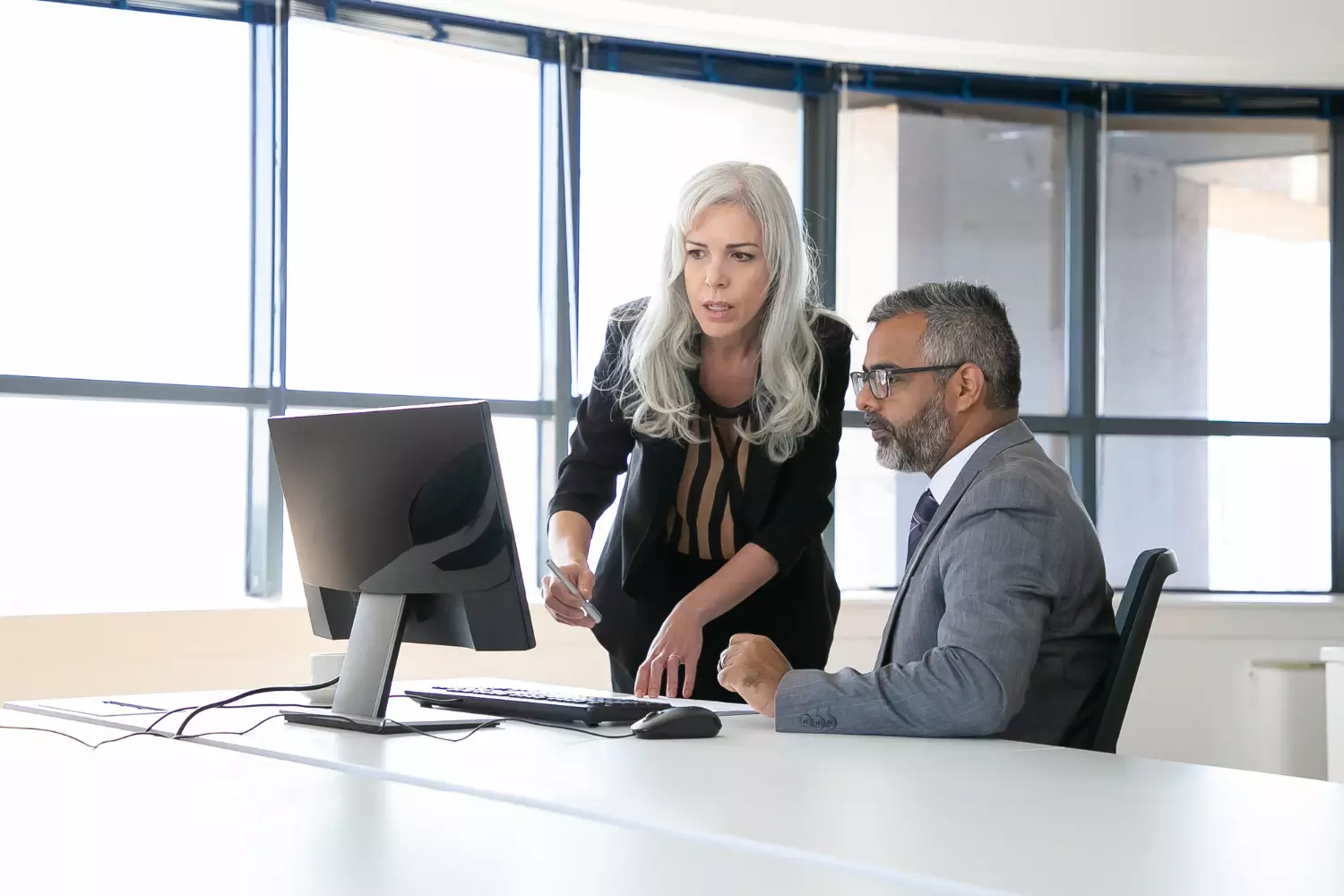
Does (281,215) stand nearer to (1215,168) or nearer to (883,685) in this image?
(883,685)

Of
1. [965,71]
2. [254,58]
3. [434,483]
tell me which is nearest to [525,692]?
[434,483]

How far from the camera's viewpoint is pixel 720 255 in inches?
96.8

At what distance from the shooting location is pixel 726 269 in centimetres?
246

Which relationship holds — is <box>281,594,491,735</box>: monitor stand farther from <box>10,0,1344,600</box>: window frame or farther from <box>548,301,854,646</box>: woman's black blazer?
<box>10,0,1344,600</box>: window frame

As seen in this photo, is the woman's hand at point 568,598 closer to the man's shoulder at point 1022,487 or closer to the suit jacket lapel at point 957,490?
the suit jacket lapel at point 957,490

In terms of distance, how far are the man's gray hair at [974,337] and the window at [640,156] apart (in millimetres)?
2501

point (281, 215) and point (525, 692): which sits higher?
point (281, 215)

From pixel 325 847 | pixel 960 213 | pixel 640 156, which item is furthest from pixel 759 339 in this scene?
pixel 960 213

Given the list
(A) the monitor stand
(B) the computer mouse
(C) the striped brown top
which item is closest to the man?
(B) the computer mouse

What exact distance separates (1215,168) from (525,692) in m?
4.13

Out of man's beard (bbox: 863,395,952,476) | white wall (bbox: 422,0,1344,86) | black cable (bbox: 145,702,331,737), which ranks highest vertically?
white wall (bbox: 422,0,1344,86)

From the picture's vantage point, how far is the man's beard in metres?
2.14

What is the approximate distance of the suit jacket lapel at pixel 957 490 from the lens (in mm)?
2000

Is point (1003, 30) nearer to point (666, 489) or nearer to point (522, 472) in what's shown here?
point (522, 472)
